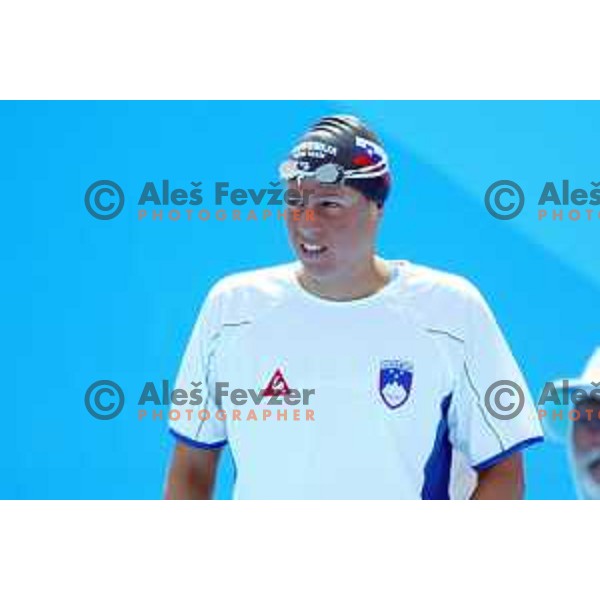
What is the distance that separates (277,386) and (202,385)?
198 mm

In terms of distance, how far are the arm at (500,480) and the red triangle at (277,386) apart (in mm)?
548

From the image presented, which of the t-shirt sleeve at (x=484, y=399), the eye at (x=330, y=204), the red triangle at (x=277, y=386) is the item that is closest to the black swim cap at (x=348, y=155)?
the eye at (x=330, y=204)

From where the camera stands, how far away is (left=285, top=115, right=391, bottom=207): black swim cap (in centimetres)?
312

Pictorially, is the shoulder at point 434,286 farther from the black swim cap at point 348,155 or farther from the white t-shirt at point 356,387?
the black swim cap at point 348,155

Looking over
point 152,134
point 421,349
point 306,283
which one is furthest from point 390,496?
point 152,134

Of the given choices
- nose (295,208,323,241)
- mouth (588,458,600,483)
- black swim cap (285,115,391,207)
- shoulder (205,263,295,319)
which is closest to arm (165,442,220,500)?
shoulder (205,263,295,319)

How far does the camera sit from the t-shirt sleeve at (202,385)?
3180 mm

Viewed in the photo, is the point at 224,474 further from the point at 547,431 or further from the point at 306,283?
the point at 547,431

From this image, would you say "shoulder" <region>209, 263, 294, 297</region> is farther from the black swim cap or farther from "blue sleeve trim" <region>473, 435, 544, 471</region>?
"blue sleeve trim" <region>473, 435, 544, 471</region>

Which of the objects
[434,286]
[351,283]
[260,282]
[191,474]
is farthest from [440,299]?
[191,474]

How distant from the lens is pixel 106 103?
352 centimetres

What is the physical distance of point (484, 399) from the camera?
3105mm

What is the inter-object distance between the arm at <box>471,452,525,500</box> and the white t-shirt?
0.09 feet

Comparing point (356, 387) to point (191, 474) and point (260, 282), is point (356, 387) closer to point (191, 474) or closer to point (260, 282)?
Result: point (260, 282)
